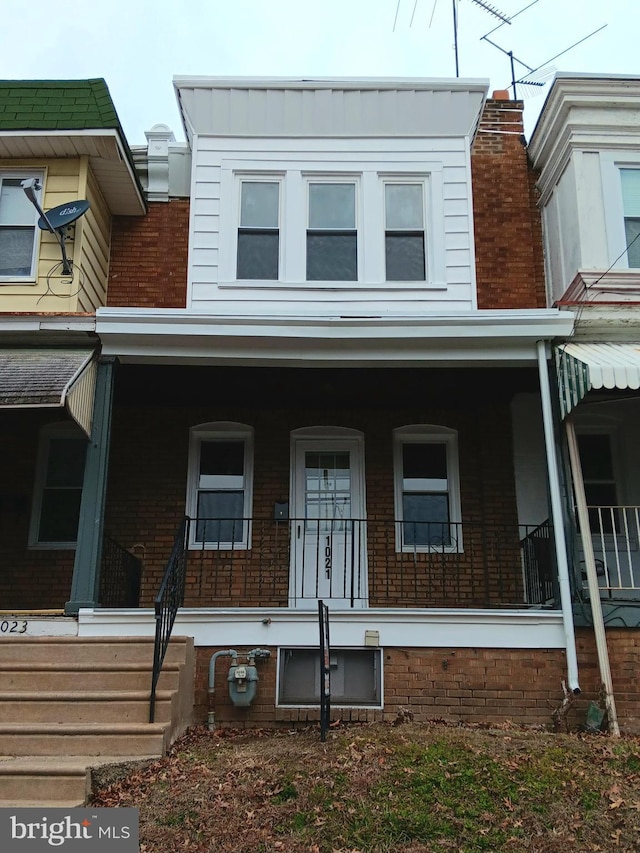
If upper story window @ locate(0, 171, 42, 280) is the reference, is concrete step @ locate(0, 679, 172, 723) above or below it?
below

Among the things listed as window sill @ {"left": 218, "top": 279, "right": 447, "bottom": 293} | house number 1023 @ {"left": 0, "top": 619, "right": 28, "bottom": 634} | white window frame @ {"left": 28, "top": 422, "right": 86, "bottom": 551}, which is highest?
window sill @ {"left": 218, "top": 279, "right": 447, "bottom": 293}

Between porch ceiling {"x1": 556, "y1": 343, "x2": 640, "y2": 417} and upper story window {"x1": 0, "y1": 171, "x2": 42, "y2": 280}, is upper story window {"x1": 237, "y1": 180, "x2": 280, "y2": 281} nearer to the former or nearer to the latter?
upper story window {"x1": 0, "y1": 171, "x2": 42, "y2": 280}

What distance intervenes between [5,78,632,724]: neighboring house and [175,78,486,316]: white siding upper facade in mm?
25

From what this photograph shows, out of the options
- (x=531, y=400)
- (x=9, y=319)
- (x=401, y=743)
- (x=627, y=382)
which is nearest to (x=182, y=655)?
(x=401, y=743)

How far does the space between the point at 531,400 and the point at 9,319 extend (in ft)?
20.3

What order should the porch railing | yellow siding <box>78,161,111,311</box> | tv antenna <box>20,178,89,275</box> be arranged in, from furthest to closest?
yellow siding <box>78,161,111,311</box> → the porch railing → tv antenna <box>20,178,89,275</box>

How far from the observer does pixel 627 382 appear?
7.98 metres

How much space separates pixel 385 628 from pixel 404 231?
4.96 m

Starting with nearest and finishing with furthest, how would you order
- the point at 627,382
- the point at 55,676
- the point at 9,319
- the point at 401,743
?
1. the point at 401,743
2. the point at 55,676
3. the point at 627,382
4. the point at 9,319

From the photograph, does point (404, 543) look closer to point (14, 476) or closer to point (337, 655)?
point (337, 655)

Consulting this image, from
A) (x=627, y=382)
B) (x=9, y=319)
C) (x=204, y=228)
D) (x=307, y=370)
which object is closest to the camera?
(x=627, y=382)

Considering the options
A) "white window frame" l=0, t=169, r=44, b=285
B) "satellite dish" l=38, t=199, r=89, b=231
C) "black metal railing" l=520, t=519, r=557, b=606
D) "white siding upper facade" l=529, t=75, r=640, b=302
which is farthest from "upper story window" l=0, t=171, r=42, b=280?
"black metal railing" l=520, t=519, r=557, b=606

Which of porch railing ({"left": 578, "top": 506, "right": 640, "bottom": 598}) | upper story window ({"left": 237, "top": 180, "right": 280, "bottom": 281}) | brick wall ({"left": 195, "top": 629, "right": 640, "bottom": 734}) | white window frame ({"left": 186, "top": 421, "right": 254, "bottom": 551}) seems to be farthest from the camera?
white window frame ({"left": 186, "top": 421, "right": 254, "bottom": 551})

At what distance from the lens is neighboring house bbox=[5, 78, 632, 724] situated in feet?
32.6
